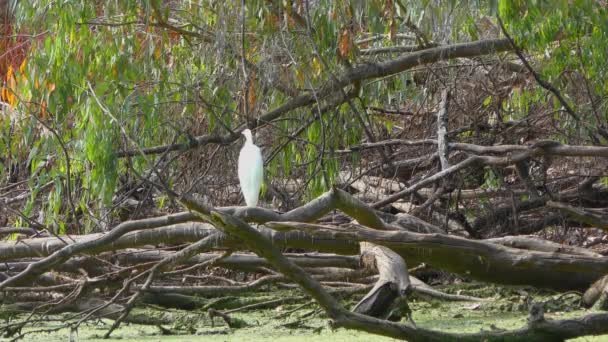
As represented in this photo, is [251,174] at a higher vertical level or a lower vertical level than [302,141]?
lower

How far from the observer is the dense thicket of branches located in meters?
4.38

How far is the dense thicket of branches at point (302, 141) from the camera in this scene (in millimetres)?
4379

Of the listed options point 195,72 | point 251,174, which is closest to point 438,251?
point 251,174

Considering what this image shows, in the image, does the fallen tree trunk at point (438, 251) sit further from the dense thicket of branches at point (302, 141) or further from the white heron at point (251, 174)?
the white heron at point (251, 174)

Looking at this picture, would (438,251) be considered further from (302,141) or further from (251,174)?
(302,141)

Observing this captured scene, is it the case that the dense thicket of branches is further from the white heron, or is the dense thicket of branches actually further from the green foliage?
the white heron

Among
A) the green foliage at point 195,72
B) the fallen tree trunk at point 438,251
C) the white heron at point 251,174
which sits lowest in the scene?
the fallen tree trunk at point 438,251

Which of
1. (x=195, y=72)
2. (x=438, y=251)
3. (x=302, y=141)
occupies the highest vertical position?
(x=195, y=72)

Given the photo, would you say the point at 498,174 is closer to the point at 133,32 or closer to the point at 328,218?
the point at 328,218

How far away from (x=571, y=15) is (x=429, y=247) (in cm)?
167

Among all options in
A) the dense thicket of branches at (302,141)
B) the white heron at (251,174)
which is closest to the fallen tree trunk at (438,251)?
the dense thicket of branches at (302,141)

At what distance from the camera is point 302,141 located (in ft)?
18.5

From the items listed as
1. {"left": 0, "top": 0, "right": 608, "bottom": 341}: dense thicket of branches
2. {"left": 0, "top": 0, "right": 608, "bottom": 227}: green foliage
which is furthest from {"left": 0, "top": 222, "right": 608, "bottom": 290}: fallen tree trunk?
{"left": 0, "top": 0, "right": 608, "bottom": 227}: green foliage

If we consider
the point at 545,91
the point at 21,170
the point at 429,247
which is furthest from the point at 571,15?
the point at 21,170
